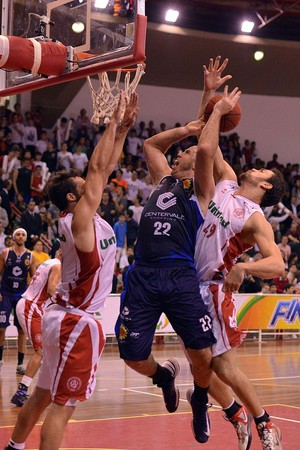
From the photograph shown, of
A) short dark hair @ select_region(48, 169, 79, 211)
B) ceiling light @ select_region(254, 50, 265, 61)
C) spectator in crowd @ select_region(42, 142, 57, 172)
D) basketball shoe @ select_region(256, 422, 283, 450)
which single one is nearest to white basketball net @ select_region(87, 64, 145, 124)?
short dark hair @ select_region(48, 169, 79, 211)

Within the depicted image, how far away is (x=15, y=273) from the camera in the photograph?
1131 cm

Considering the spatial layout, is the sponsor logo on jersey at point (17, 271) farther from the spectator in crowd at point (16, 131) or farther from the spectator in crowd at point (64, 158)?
the spectator in crowd at point (16, 131)

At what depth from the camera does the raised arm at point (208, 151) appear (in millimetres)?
5391

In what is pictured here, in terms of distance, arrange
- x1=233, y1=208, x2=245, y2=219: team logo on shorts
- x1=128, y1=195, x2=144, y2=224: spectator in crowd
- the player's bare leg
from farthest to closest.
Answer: x1=128, y1=195, x2=144, y2=224: spectator in crowd, x1=233, y1=208, x2=245, y2=219: team logo on shorts, the player's bare leg

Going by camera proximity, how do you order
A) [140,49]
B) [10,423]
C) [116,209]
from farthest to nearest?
[116,209] < [10,423] < [140,49]

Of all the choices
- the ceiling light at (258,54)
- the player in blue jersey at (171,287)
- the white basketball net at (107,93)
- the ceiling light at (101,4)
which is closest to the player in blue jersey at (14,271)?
the white basketball net at (107,93)

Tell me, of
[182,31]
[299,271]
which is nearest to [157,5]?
[182,31]

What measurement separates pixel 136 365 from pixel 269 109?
809 inches

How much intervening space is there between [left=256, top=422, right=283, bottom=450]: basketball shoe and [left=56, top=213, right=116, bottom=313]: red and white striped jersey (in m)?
1.50

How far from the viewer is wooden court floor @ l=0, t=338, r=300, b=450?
255 inches

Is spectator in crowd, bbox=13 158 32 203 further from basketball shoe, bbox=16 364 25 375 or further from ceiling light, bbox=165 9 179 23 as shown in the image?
ceiling light, bbox=165 9 179 23

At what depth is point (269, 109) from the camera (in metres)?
25.2

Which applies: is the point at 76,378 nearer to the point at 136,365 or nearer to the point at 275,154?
the point at 136,365

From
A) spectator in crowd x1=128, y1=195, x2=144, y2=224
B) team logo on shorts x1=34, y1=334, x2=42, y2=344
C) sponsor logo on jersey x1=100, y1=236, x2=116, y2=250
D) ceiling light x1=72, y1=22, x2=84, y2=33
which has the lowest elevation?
spectator in crowd x1=128, y1=195, x2=144, y2=224
